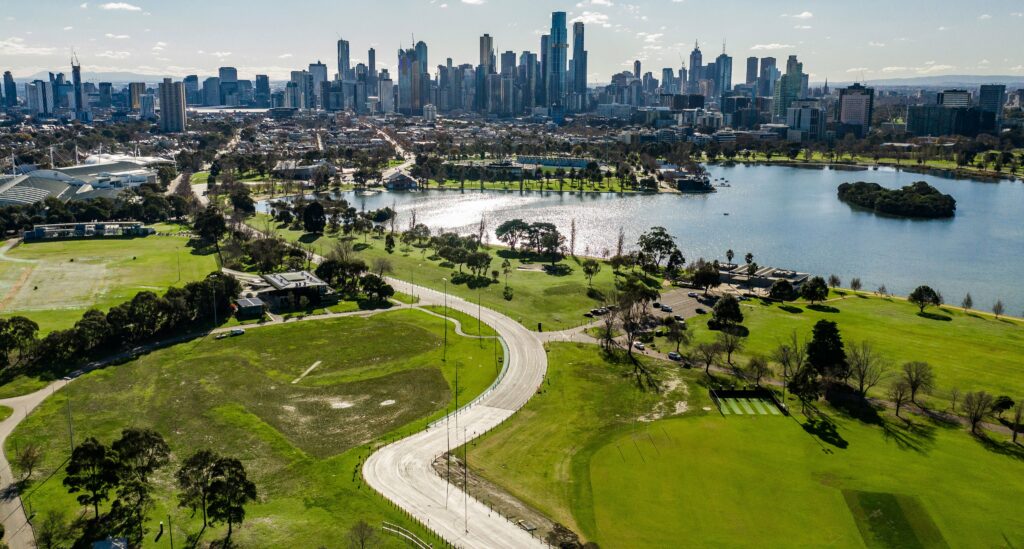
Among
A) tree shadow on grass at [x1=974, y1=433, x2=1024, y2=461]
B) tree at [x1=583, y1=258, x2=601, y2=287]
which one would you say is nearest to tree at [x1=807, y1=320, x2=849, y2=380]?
tree shadow on grass at [x1=974, y1=433, x2=1024, y2=461]

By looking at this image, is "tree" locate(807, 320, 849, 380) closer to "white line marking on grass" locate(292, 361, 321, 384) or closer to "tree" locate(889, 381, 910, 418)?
"tree" locate(889, 381, 910, 418)

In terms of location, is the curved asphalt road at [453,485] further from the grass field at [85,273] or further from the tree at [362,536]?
the grass field at [85,273]

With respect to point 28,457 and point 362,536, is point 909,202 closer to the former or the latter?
point 362,536

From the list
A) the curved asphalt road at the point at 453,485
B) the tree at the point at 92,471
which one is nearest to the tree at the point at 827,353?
the curved asphalt road at the point at 453,485

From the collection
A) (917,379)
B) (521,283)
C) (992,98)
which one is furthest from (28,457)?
(992,98)

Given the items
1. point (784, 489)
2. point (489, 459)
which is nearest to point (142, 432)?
point (489, 459)

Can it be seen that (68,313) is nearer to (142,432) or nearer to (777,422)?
(142,432)

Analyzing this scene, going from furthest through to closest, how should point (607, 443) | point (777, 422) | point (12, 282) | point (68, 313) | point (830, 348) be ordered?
point (12, 282)
point (68, 313)
point (830, 348)
point (777, 422)
point (607, 443)
